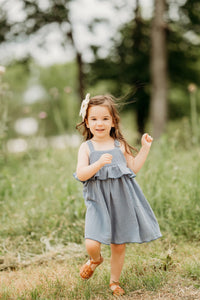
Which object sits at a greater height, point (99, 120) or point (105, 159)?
point (99, 120)

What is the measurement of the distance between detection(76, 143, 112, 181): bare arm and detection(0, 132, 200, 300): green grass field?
2.47 ft

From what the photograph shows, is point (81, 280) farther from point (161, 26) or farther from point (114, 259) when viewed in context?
point (161, 26)

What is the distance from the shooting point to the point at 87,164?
251 cm

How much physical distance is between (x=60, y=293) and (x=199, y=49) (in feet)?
41.6

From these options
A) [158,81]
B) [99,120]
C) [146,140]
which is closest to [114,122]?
[99,120]

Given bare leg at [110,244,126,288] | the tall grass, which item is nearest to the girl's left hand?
bare leg at [110,244,126,288]

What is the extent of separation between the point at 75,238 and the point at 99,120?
1515 millimetres

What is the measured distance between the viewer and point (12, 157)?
22.2 ft

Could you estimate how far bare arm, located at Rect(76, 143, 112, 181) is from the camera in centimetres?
232

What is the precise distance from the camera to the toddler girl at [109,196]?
2.43m

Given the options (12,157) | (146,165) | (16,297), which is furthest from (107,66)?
(16,297)

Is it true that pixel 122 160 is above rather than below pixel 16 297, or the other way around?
above

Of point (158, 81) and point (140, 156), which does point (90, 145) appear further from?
point (158, 81)

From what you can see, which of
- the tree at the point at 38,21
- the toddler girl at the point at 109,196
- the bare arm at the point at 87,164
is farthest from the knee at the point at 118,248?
the tree at the point at 38,21
